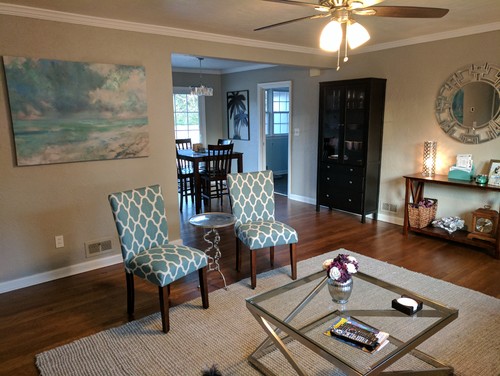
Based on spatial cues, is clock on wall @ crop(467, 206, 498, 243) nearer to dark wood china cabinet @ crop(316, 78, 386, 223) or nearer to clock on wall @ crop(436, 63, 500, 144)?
clock on wall @ crop(436, 63, 500, 144)

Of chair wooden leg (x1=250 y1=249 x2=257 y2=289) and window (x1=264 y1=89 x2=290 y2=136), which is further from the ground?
window (x1=264 y1=89 x2=290 y2=136)

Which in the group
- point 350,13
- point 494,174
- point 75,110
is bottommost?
point 494,174

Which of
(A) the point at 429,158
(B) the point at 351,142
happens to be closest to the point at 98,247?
(B) the point at 351,142

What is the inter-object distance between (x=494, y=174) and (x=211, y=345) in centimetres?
338

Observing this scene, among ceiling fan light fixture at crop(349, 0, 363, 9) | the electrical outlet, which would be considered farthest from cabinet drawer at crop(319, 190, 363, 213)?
the electrical outlet

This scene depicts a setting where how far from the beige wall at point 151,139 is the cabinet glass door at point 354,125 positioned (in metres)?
0.39

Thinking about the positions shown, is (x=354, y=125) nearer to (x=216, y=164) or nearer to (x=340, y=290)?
(x=216, y=164)

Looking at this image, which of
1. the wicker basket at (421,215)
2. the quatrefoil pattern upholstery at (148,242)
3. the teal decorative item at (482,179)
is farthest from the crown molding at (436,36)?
the quatrefoil pattern upholstery at (148,242)

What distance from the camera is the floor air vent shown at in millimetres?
3557

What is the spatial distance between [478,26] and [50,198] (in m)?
4.65

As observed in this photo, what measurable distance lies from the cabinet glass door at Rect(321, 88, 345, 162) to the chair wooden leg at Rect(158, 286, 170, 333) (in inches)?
137

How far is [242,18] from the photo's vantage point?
335 centimetres

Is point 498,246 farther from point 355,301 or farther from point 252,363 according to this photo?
point 252,363

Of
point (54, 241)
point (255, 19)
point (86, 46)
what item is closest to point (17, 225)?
point (54, 241)
